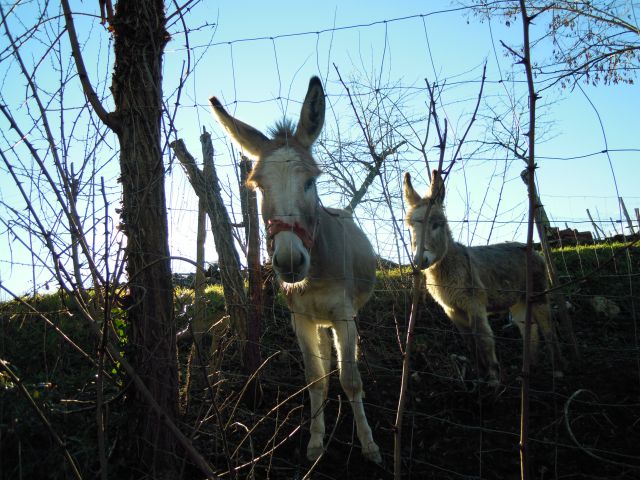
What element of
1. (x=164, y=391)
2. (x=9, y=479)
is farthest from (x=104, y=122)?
(x=9, y=479)

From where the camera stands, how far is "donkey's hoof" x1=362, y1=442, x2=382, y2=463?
3.51 m

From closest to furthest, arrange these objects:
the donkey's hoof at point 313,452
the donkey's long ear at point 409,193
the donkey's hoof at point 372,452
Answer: the donkey's hoof at point 372,452 → the donkey's hoof at point 313,452 → the donkey's long ear at point 409,193

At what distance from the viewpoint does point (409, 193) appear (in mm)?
6727

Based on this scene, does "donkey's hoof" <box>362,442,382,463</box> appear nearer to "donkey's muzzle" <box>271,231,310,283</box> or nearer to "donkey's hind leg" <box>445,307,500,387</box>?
"donkey's muzzle" <box>271,231,310,283</box>

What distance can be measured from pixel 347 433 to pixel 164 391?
1.70 meters

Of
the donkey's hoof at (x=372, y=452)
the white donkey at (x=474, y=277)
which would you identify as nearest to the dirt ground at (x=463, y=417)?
the donkey's hoof at (x=372, y=452)

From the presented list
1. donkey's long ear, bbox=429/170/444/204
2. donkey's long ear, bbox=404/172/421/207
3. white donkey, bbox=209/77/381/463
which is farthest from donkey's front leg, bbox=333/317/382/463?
donkey's long ear, bbox=404/172/421/207

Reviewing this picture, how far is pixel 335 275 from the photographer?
4.05 m

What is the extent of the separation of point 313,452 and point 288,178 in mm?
1953

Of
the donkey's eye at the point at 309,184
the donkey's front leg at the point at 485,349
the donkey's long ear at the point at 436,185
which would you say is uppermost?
the donkey's eye at the point at 309,184

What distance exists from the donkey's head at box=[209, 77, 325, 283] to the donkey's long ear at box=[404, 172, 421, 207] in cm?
300

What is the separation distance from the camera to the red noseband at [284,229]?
3.13 m

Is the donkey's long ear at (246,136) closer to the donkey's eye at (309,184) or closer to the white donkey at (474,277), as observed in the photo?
the donkey's eye at (309,184)

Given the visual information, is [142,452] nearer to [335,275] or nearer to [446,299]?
[335,275]
